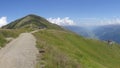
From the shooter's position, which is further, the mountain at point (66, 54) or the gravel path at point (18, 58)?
the mountain at point (66, 54)

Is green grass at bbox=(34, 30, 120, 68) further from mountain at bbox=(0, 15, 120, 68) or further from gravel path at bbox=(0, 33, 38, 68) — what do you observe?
gravel path at bbox=(0, 33, 38, 68)

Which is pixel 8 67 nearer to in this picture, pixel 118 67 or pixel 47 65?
pixel 47 65

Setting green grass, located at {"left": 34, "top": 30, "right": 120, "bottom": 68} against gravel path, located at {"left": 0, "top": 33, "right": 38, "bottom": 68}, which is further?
green grass, located at {"left": 34, "top": 30, "right": 120, "bottom": 68}

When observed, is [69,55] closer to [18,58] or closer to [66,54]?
[66,54]

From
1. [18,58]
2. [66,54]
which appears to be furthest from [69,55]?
[18,58]

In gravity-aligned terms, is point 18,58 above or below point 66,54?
above

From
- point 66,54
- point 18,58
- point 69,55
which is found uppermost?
point 18,58

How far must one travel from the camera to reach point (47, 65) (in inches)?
920

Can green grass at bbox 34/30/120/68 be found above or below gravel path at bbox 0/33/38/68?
below

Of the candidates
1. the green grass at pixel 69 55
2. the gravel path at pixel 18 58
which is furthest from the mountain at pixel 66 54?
the gravel path at pixel 18 58

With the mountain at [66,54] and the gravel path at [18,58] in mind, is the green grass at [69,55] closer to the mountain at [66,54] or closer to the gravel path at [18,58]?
the mountain at [66,54]

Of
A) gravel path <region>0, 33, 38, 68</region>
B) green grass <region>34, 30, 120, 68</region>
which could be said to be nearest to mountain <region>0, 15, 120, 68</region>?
green grass <region>34, 30, 120, 68</region>

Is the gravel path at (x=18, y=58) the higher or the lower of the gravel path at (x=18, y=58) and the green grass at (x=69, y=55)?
the higher

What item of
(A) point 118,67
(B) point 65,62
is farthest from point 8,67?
(A) point 118,67
